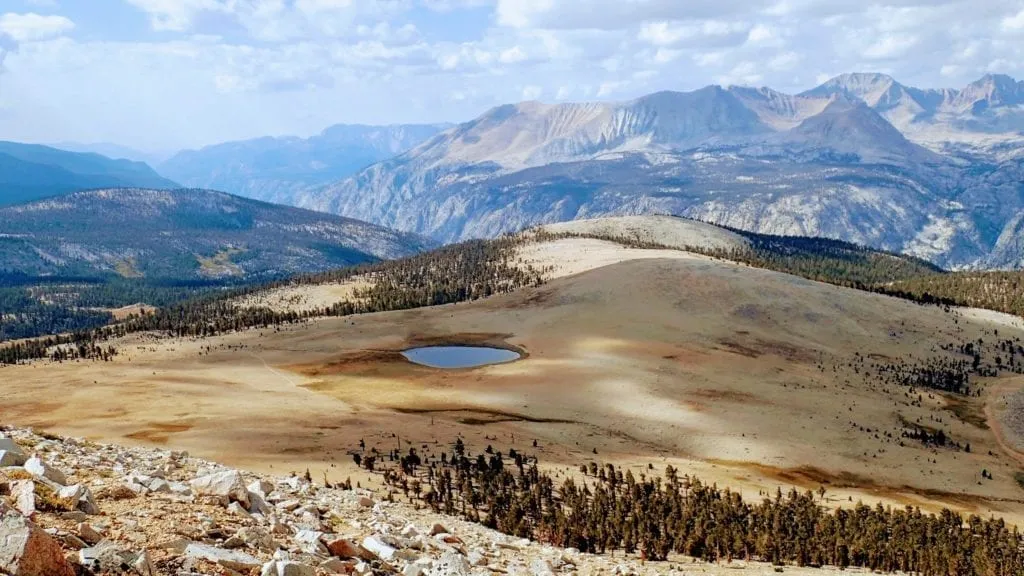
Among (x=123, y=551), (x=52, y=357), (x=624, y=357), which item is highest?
(x=123, y=551)

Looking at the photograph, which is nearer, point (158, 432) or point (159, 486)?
point (159, 486)

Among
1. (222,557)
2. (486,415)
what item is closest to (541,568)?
(222,557)

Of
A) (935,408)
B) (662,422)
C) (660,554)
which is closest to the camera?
(660,554)

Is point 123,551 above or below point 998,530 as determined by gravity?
above

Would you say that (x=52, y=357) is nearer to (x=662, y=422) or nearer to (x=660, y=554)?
(x=662, y=422)

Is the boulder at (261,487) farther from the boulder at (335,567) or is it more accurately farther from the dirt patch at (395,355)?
the dirt patch at (395,355)

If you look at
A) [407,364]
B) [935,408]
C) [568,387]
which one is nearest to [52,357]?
[407,364]

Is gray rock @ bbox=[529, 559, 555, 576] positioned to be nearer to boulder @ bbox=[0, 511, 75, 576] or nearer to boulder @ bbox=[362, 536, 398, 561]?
boulder @ bbox=[362, 536, 398, 561]

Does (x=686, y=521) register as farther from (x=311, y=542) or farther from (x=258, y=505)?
(x=311, y=542)

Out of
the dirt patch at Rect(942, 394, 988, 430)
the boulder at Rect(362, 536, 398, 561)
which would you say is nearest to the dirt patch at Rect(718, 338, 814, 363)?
the dirt patch at Rect(942, 394, 988, 430)
